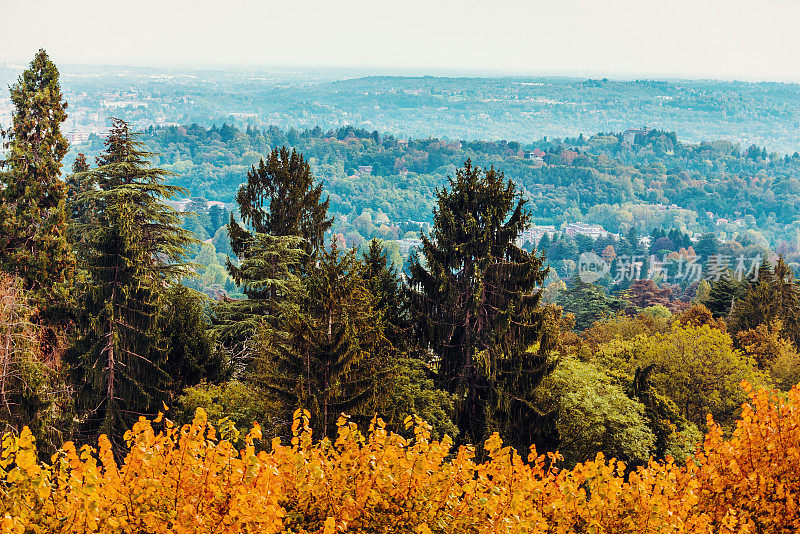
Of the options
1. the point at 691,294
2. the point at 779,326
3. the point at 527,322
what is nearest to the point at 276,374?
the point at 527,322

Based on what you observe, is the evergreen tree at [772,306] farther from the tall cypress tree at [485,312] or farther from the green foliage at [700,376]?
the tall cypress tree at [485,312]

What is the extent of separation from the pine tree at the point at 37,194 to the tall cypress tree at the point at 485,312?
13128mm

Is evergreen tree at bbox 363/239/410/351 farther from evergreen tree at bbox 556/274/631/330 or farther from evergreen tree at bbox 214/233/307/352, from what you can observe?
evergreen tree at bbox 556/274/631/330

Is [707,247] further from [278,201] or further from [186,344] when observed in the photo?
[186,344]

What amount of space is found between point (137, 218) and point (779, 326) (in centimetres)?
4112

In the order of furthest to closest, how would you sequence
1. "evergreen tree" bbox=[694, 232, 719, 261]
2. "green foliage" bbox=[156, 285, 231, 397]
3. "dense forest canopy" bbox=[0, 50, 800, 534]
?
"evergreen tree" bbox=[694, 232, 719, 261], "green foliage" bbox=[156, 285, 231, 397], "dense forest canopy" bbox=[0, 50, 800, 534]

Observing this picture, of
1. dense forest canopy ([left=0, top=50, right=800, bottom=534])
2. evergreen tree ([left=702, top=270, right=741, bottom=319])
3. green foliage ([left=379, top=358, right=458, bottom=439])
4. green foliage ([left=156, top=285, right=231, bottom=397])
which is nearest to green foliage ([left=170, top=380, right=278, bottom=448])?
dense forest canopy ([left=0, top=50, right=800, bottom=534])

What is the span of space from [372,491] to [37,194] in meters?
21.2

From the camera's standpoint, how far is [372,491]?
8.26 meters

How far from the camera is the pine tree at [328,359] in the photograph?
57.3ft

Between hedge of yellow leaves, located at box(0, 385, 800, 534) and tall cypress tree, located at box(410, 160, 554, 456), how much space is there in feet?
39.3

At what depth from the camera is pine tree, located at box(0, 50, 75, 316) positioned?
76.5ft

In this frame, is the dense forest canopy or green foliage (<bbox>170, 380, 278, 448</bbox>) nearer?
the dense forest canopy

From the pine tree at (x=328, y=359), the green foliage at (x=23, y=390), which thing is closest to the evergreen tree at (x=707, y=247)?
the pine tree at (x=328, y=359)
